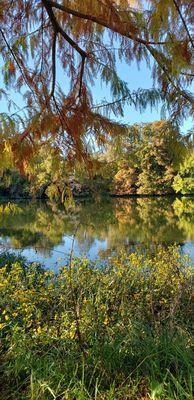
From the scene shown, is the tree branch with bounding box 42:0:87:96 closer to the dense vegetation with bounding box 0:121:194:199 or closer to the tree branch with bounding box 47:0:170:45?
the tree branch with bounding box 47:0:170:45

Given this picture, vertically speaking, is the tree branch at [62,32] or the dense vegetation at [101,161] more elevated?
the tree branch at [62,32]

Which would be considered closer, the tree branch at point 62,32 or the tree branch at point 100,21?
the tree branch at point 100,21

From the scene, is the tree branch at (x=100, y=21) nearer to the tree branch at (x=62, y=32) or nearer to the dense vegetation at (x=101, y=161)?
the tree branch at (x=62, y=32)

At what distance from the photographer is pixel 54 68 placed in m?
2.43

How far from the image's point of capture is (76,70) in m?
2.57

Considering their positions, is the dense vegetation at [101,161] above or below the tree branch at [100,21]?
below

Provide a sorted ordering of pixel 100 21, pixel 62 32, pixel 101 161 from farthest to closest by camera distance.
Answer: pixel 101 161, pixel 62 32, pixel 100 21

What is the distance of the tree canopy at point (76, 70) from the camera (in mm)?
1928

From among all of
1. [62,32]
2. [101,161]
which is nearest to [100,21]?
[62,32]

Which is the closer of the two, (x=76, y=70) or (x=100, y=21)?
(x=100, y=21)

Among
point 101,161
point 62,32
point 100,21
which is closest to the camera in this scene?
point 100,21

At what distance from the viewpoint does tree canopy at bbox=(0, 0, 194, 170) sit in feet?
6.32

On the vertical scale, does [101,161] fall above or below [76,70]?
below

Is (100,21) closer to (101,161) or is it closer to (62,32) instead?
(62,32)
